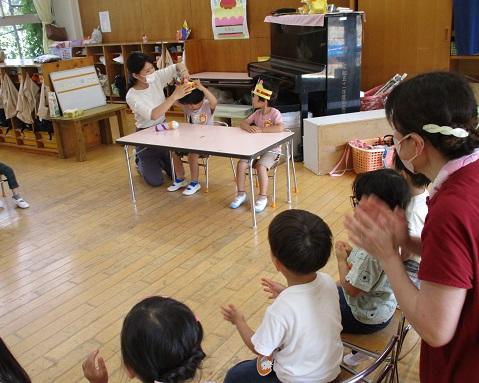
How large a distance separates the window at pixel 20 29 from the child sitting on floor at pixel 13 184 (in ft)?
19.0

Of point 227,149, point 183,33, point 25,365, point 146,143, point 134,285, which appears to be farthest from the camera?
point 183,33

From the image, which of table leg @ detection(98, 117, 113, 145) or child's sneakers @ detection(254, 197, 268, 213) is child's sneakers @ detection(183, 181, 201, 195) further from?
table leg @ detection(98, 117, 113, 145)

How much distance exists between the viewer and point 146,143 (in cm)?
363

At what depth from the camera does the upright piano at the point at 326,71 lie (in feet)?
15.1

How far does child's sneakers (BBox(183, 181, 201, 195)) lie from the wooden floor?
76 millimetres

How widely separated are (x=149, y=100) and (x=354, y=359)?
10.4 ft

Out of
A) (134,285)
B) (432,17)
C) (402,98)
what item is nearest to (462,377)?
(402,98)

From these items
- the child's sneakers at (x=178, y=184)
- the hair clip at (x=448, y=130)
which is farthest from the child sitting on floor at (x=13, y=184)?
the hair clip at (x=448, y=130)

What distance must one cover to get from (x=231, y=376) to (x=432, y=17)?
4.31 m

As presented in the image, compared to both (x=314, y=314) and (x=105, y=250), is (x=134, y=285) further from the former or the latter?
(x=314, y=314)

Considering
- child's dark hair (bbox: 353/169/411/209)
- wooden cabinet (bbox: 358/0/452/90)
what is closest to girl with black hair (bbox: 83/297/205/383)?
child's dark hair (bbox: 353/169/411/209)

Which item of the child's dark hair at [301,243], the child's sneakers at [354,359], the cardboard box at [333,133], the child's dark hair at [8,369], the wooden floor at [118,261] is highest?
the child's dark hair at [301,243]

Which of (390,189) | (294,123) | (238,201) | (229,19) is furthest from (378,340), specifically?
(229,19)

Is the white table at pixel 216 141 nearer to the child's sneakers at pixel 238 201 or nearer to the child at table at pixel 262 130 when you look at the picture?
the child at table at pixel 262 130
